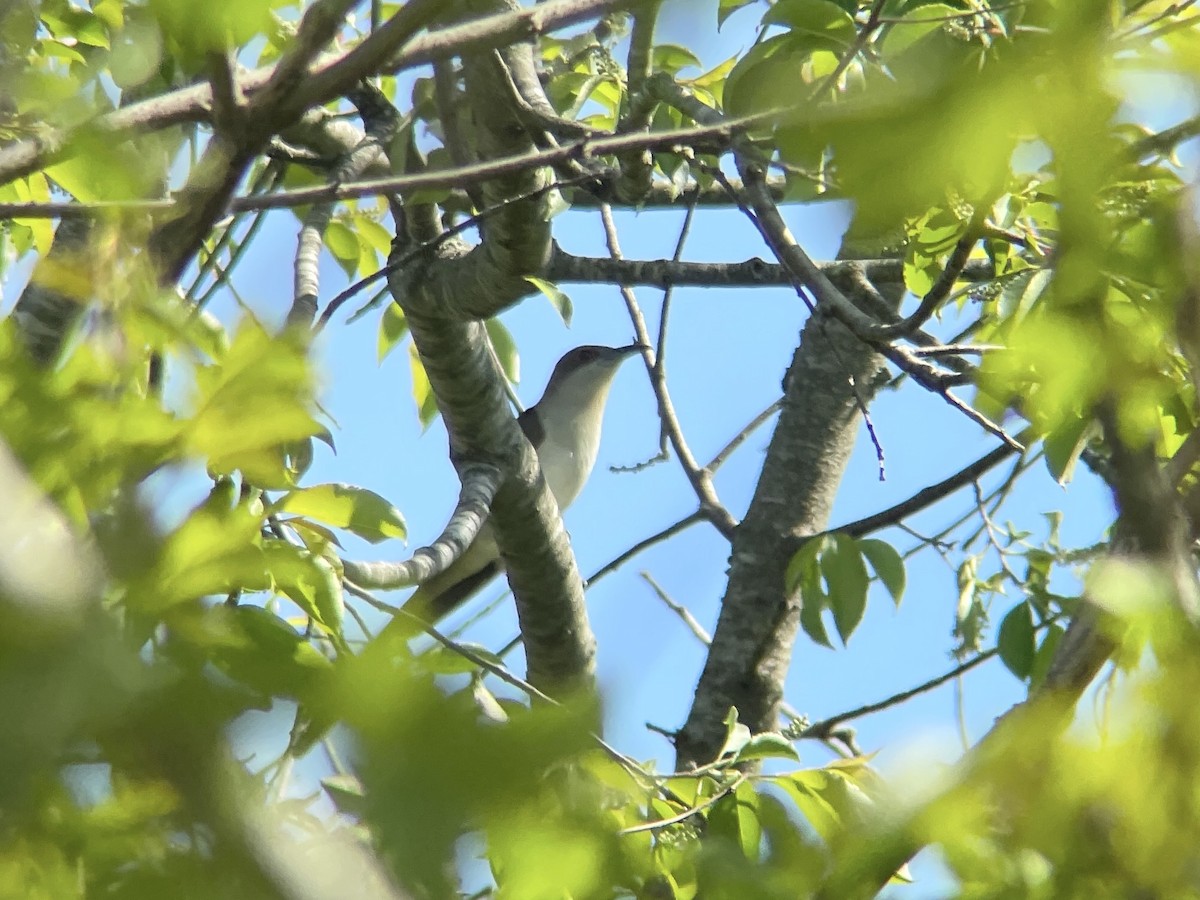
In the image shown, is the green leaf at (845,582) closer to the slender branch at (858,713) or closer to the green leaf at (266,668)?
the slender branch at (858,713)

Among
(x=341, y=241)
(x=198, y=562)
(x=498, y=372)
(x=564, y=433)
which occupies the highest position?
(x=564, y=433)

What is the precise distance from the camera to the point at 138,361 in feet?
2.68

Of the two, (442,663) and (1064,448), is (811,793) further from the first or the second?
(442,663)

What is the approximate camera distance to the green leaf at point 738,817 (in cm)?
183

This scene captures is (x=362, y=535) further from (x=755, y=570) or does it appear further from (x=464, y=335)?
(x=755, y=570)

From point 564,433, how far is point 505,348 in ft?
7.42

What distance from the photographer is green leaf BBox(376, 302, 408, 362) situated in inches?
129

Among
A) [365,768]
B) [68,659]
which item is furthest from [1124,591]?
[68,659]

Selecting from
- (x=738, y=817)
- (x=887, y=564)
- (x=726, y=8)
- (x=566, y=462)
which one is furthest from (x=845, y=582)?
(x=566, y=462)

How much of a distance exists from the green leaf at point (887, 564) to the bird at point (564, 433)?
2.16 m

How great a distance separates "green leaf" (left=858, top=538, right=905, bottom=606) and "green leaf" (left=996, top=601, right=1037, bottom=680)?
0.25 meters

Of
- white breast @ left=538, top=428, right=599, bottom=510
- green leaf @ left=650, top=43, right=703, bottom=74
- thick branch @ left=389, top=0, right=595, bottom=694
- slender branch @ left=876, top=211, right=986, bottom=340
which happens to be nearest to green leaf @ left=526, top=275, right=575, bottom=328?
thick branch @ left=389, top=0, right=595, bottom=694

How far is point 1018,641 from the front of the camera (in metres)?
2.34

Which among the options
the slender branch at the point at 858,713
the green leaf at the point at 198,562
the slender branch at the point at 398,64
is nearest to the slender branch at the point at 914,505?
the slender branch at the point at 858,713
